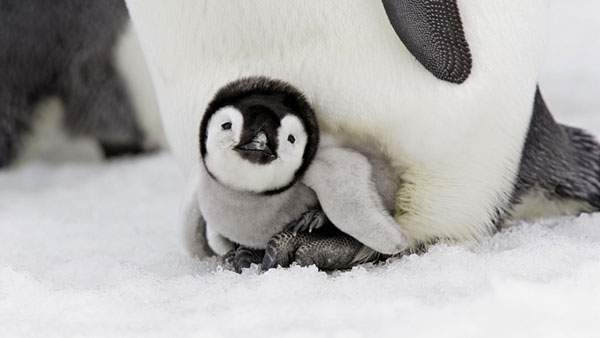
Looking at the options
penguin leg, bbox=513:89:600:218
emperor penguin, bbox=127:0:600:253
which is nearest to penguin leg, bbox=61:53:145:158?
emperor penguin, bbox=127:0:600:253

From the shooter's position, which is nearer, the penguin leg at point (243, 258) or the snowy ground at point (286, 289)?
the snowy ground at point (286, 289)

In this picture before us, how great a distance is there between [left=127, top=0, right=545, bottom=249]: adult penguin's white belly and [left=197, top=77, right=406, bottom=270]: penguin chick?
0.05 metres

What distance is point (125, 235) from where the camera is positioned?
7.02 ft

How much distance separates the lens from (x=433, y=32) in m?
1.64

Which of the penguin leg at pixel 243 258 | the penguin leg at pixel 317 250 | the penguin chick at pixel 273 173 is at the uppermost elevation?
the penguin chick at pixel 273 173

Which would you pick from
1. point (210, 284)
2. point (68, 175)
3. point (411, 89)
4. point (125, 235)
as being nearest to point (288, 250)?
point (210, 284)

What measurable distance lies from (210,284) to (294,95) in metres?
0.28

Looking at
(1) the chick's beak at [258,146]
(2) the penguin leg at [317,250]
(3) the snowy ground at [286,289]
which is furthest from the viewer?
(2) the penguin leg at [317,250]

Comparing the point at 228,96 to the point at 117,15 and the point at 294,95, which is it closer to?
the point at 294,95

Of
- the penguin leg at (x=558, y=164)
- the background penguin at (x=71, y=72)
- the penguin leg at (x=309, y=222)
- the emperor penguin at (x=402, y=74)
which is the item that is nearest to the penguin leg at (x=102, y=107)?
the background penguin at (x=71, y=72)

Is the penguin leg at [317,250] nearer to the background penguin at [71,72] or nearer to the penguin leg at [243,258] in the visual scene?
the penguin leg at [243,258]

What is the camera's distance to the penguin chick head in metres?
1.61

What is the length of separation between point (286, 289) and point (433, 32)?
1.28ft

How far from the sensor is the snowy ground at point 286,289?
1353mm
